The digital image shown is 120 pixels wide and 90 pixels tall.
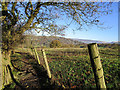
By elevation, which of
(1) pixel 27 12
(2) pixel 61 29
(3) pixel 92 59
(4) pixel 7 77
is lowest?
(4) pixel 7 77

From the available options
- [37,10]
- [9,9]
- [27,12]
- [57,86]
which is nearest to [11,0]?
[9,9]

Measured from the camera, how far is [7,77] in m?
5.23

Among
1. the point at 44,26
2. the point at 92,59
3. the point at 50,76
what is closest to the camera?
the point at 92,59

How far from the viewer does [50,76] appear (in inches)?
174

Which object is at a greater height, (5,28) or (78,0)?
(78,0)

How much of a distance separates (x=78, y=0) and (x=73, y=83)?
4505 mm

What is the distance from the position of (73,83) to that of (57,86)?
0.75m

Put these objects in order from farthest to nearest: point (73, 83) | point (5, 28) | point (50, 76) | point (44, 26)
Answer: point (44, 26) < point (5, 28) < point (50, 76) < point (73, 83)

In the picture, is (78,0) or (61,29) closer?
(78,0)

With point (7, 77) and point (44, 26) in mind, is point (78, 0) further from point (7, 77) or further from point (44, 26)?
point (7, 77)

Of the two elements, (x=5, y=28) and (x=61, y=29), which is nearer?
(x=5, y=28)

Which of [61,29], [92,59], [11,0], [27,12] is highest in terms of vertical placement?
[11,0]

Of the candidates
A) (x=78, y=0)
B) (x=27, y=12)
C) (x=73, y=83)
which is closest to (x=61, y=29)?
(x=78, y=0)

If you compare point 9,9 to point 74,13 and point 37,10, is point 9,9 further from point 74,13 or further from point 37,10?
point 74,13
